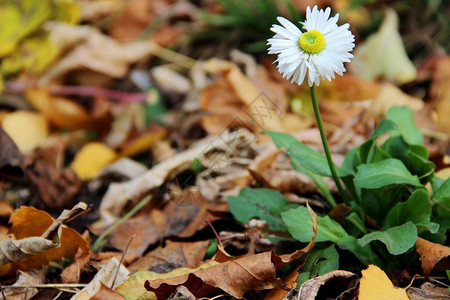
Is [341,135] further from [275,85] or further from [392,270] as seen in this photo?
[392,270]

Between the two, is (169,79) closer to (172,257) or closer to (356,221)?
(172,257)

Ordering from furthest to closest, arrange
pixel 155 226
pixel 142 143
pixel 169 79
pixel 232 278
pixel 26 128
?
1. pixel 169 79
2. pixel 26 128
3. pixel 142 143
4. pixel 155 226
5. pixel 232 278

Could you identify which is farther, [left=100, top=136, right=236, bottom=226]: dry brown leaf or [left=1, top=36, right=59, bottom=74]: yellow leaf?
[left=1, top=36, right=59, bottom=74]: yellow leaf

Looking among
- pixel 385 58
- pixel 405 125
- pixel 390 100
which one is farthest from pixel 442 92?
pixel 405 125

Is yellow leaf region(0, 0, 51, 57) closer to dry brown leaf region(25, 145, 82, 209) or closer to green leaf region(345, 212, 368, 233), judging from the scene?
dry brown leaf region(25, 145, 82, 209)

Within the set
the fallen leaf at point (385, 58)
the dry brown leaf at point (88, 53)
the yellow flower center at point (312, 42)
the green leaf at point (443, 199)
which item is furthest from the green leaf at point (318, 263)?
the dry brown leaf at point (88, 53)

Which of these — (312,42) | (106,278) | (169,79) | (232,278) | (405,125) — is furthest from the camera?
(169,79)

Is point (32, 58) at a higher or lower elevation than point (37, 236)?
higher

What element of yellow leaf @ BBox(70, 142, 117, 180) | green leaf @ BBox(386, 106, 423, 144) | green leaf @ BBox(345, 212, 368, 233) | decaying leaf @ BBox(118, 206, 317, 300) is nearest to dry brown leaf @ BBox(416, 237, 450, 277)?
green leaf @ BBox(345, 212, 368, 233)
